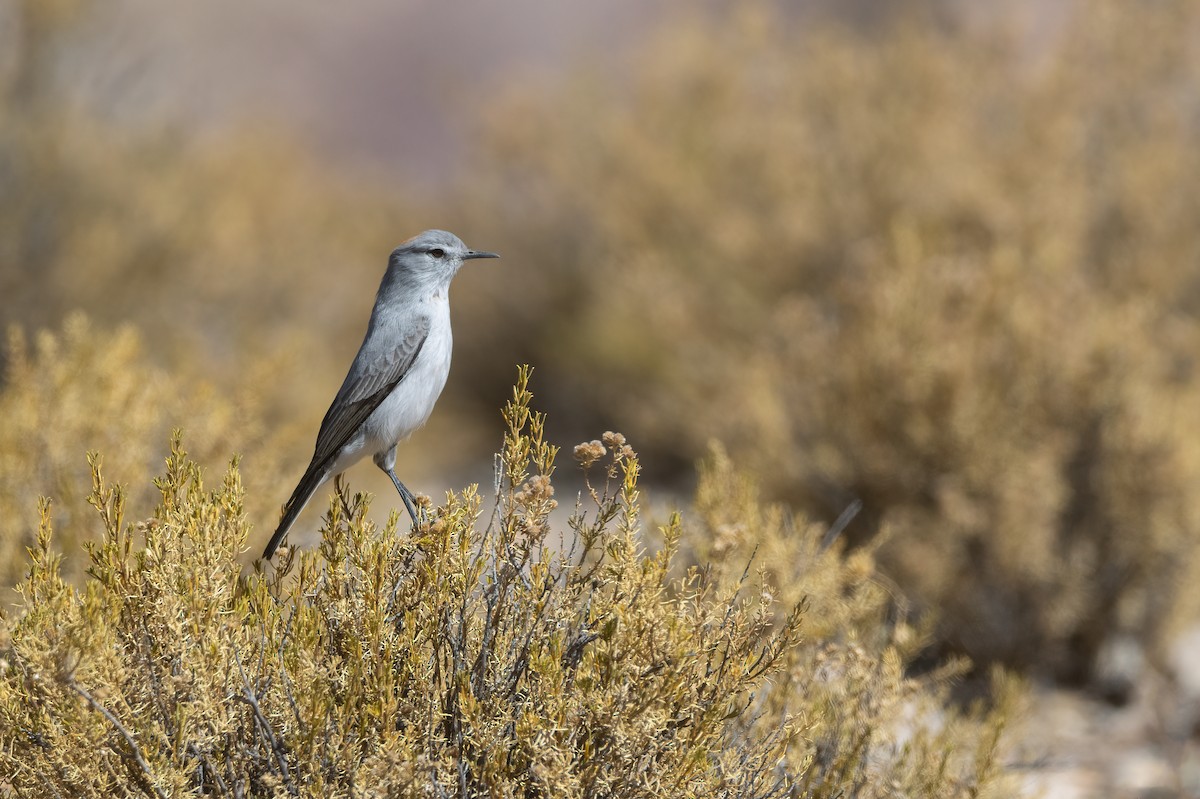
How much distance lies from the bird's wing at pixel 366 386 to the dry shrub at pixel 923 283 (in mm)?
2293

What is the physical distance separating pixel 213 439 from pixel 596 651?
8.35 feet

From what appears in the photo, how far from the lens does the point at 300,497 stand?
3656 mm

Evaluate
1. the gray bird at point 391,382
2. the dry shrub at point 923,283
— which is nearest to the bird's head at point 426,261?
the gray bird at point 391,382

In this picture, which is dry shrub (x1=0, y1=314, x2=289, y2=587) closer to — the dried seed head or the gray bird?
the gray bird

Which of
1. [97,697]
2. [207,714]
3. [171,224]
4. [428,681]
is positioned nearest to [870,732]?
[428,681]

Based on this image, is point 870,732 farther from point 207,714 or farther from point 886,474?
point 886,474

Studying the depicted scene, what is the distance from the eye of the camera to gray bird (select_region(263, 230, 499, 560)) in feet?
12.1

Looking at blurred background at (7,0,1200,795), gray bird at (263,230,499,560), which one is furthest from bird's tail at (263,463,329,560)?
blurred background at (7,0,1200,795)

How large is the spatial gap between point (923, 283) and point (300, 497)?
142 inches

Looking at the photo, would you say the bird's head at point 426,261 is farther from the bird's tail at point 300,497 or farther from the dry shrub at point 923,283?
the dry shrub at point 923,283

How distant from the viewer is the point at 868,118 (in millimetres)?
8672

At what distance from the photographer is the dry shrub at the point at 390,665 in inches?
94.2

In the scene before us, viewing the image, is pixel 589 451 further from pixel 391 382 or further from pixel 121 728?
pixel 391 382

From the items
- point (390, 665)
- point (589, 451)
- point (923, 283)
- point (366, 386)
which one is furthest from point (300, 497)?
point (923, 283)
